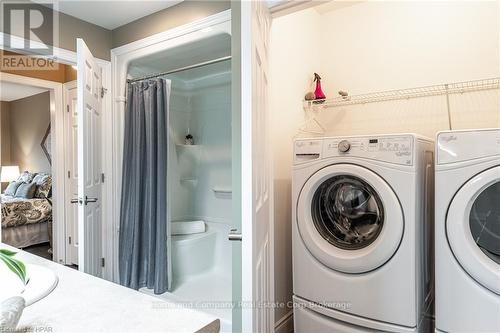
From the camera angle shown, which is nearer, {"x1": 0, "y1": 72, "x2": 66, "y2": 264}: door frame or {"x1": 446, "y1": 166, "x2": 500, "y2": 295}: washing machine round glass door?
{"x1": 446, "y1": 166, "x2": 500, "y2": 295}: washing machine round glass door

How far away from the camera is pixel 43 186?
4.45m

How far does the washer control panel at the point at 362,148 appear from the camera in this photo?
147cm

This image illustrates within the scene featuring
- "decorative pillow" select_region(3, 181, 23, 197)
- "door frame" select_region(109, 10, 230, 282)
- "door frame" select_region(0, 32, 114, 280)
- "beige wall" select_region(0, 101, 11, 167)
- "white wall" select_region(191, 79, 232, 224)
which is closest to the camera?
"door frame" select_region(0, 32, 114, 280)

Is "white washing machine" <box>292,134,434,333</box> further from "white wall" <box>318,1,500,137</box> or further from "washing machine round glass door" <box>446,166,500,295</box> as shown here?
"white wall" <box>318,1,500,137</box>

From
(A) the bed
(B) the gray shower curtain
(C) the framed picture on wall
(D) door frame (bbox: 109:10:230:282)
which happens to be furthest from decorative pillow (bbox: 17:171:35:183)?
(B) the gray shower curtain

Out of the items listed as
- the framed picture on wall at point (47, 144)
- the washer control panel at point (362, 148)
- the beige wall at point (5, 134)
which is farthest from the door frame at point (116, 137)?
the beige wall at point (5, 134)

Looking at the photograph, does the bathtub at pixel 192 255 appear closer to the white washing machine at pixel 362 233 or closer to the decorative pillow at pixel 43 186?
the white washing machine at pixel 362 233

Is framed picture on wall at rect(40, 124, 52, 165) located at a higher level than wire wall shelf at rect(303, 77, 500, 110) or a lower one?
lower

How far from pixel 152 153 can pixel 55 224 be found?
6.23 feet

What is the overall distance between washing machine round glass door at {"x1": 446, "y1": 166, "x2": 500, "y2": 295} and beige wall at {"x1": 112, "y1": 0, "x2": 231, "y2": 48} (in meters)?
1.80

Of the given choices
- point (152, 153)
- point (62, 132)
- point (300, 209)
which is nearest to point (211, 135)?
point (152, 153)

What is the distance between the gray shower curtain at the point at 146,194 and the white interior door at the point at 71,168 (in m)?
1.24

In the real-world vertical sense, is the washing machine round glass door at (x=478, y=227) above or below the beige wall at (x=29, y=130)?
below

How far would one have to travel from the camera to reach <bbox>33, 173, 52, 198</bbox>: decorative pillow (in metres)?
4.39
